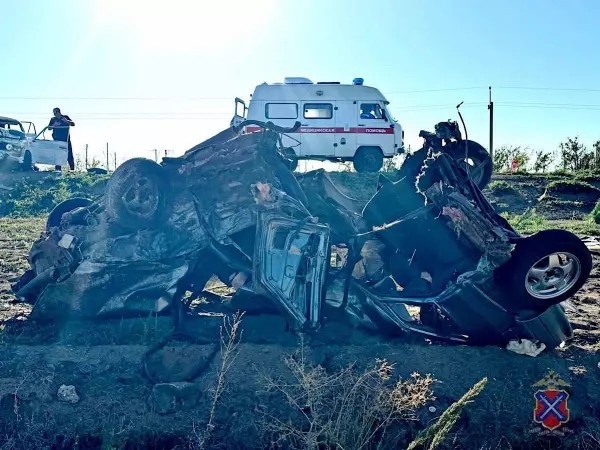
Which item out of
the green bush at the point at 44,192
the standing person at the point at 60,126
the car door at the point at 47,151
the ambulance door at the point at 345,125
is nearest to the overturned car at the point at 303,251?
the ambulance door at the point at 345,125

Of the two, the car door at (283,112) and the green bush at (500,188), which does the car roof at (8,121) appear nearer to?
the car door at (283,112)

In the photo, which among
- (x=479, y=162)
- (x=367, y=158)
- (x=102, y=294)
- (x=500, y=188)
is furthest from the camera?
(x=367, y=158)

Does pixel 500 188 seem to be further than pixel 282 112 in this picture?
Yes

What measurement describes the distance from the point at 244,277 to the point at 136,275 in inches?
40.3

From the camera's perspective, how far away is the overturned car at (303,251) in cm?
408

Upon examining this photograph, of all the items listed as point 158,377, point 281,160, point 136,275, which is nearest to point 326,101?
point 281,160

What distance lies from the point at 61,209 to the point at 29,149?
44.6ft

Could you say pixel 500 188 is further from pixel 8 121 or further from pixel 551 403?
pixel 8 121

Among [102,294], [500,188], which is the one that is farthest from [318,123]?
[102,294]

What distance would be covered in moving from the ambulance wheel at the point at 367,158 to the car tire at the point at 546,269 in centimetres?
1222

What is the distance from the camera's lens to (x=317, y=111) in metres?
15.7

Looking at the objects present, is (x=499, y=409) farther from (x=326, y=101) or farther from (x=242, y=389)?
(x=326, y=101)

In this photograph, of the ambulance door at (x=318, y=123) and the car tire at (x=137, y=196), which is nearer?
the car tire at (x=137, y=196)

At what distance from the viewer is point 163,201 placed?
512cm
